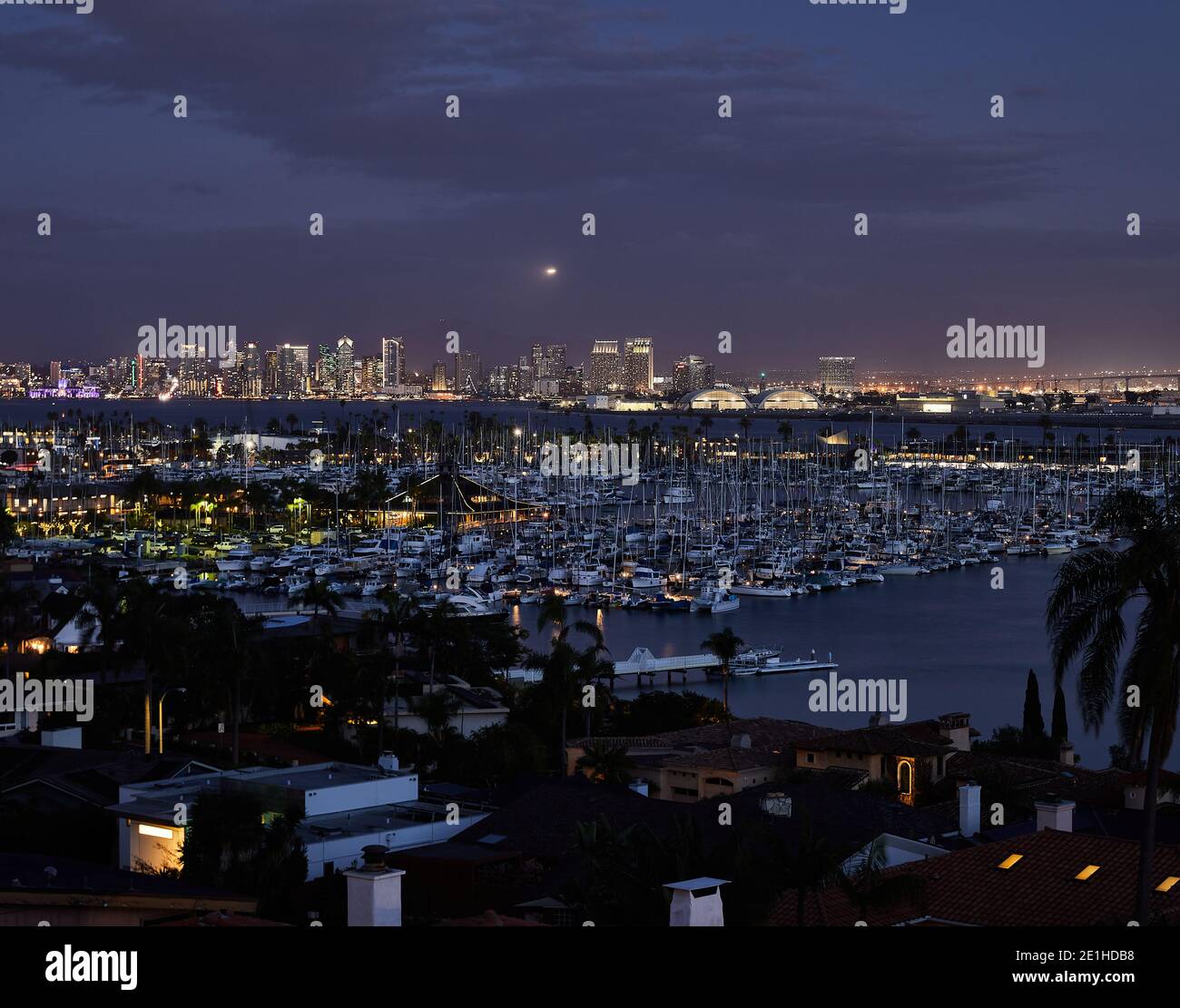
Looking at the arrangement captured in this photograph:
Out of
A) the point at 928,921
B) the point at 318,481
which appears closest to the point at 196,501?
the point at 318,481

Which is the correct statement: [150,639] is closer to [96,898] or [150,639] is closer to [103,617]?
[103,617]

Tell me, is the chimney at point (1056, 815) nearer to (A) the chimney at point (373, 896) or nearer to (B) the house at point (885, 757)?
(B) the house at point (885, 757)

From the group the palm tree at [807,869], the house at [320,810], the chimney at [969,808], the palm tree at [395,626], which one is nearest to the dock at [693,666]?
the palm tree at [395,626]

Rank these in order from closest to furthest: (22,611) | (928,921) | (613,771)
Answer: (928,921), (613,771), (22,611)

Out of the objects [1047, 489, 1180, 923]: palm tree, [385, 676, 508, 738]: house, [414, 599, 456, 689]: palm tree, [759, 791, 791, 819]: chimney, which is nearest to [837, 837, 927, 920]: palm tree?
[1047, 489, 1180, 923]: palm tree

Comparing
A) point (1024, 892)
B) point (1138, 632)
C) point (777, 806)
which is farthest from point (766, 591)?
point (1138, 632)
